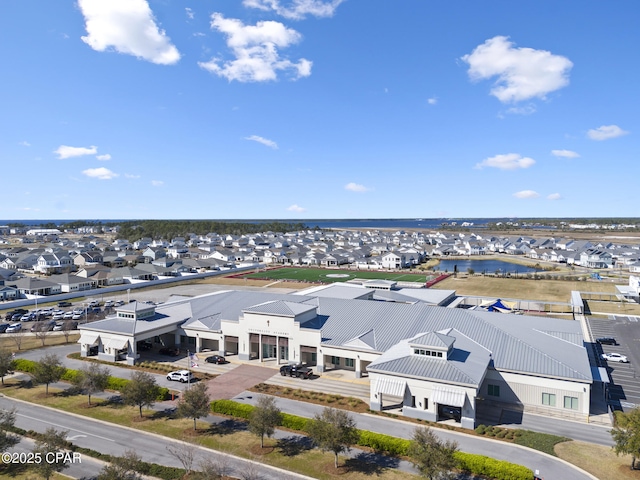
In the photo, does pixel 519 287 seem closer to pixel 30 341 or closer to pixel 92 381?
pixel 92 381

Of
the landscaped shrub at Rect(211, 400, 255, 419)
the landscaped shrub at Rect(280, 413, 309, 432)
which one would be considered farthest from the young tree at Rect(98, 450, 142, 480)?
the landscaped shrub at Rect(280, 413, 309, 432)

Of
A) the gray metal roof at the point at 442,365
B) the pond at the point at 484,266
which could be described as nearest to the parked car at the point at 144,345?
the gray metal roof at the point at 442,365

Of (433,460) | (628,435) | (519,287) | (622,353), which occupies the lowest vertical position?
(622,353)

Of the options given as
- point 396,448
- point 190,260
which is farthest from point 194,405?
point 190,260

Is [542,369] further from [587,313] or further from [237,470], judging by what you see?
[587,313]

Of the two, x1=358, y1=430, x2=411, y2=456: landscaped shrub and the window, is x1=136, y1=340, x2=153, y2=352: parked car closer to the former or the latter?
x1=358, y1=430, x2=411, y2=456: landscaped shrub

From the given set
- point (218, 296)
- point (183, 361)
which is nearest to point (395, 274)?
point (218, 296)
